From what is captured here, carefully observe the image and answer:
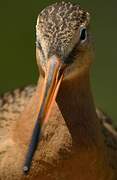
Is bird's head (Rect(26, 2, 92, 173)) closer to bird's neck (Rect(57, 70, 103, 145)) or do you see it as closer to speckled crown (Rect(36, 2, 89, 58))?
speckled crown (Rect(36, 2, 89, 58))

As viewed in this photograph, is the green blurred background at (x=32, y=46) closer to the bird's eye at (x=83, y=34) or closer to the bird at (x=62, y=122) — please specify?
the bird at (x=62, y=122)

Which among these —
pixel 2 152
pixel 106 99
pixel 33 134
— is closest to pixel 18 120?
pixel 2 152

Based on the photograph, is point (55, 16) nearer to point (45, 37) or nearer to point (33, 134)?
point (45, 37)

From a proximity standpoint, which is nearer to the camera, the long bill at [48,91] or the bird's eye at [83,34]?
the long bill at [48,91]

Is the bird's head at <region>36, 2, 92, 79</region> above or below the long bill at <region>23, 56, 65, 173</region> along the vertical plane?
above

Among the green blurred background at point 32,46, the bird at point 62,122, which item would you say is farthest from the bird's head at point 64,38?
the green blurred background at point 32,46

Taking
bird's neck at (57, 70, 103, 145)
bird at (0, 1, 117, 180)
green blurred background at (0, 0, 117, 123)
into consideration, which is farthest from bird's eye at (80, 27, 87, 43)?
green blurred background at (0, 0, 117, 123)

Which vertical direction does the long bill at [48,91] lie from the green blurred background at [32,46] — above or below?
above
